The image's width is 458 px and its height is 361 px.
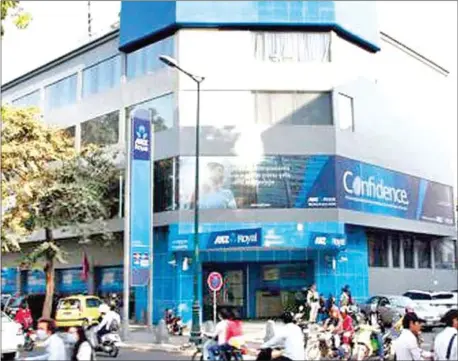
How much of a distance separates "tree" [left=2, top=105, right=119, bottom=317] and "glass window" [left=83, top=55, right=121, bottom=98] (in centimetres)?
349

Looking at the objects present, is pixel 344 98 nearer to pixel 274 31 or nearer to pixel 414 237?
pixel 274 31

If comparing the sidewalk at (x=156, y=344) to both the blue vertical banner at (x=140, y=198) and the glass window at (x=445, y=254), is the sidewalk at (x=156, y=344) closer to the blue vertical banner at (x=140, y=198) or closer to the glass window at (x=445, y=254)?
the blue vertical banner at (x=140, y=198)

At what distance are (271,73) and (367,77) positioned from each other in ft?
16.7

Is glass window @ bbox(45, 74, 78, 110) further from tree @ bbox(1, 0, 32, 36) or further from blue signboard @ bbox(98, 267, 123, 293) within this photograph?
tree @ bbox(1, 0, 32, 36)

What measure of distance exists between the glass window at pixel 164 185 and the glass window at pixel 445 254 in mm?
16498

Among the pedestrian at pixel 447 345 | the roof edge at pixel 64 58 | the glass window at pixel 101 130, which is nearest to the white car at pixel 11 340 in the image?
the pedestrian at pixel 447 345

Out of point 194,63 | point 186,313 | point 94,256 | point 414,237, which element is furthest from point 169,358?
point 414,237

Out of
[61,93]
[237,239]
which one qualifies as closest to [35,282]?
[61,93]

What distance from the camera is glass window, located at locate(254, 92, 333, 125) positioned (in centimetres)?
2727

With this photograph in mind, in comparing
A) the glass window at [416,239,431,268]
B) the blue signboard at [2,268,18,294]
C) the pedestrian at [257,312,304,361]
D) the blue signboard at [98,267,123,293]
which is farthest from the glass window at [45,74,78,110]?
the pedestrian at [257,312,304,361]

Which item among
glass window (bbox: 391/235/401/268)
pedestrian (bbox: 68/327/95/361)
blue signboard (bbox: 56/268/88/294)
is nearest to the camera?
pedestrian (bbox: 68/327/95/361)

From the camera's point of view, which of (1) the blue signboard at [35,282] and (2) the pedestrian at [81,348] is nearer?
(2) the pedestrian at [81,348]

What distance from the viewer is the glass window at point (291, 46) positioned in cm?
2766

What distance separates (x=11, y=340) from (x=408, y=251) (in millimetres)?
22996
